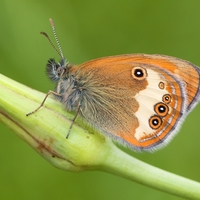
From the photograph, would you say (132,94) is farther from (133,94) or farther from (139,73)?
(139,73)

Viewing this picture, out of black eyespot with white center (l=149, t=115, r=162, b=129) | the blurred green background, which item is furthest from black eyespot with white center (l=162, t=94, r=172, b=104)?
the blurred green background

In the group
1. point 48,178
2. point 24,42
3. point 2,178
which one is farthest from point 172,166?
point 24,42

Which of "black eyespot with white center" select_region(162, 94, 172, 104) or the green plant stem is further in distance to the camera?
"black eyespot with white center" select_region(162, 94, 172, 104)

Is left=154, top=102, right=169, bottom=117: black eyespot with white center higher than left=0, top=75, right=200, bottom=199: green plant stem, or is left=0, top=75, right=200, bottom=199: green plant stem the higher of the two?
left=154, top=102, right=169, bottom=117: black eyespot with white center

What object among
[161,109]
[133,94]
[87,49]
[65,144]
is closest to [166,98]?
[161,109]

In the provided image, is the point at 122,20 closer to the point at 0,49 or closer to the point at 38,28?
the point at 38,28

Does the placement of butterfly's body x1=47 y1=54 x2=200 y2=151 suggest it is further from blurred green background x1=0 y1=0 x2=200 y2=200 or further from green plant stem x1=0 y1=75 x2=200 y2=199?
blurred green background x1=0 y1=0 x2=200 y2=200

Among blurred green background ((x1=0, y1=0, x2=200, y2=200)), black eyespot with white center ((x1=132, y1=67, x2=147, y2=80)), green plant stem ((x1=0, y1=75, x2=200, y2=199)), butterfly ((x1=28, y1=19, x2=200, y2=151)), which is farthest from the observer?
blurred green background ((x1=0, y1=0, x2=200, y2=200))

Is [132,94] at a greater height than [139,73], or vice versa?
[139,73]
